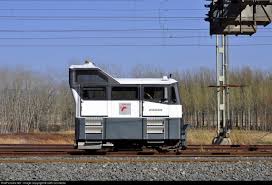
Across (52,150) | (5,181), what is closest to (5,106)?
(52,150)

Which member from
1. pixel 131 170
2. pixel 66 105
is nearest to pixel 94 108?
pixel 131 170

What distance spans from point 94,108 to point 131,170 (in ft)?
17.8

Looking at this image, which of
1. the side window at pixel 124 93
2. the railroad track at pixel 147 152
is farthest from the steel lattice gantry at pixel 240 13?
the railroad track at pixel 147 152

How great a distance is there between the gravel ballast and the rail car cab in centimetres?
209

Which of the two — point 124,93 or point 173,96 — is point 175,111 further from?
point 124,93

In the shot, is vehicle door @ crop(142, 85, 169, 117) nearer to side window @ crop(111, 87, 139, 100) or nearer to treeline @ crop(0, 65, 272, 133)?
side window @ crop(111, 87, 139, 100)

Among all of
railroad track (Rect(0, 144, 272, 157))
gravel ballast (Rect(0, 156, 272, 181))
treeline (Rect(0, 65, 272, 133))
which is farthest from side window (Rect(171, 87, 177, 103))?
treeline (Rect(0, 65, 272, 133))

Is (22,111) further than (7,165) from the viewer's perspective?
Yes

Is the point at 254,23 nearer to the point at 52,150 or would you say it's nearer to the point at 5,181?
the point at 52,150

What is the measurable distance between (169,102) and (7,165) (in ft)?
21.1

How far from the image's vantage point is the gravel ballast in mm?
10492

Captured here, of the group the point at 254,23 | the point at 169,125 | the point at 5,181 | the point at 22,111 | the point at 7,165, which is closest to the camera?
the point at 5,181

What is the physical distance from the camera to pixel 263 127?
47.2m

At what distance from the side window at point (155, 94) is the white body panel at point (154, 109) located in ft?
0.51
